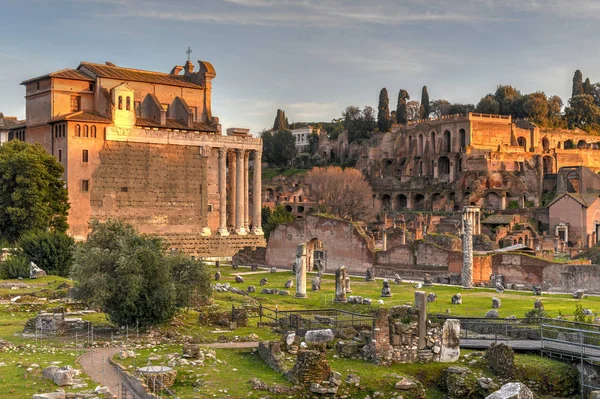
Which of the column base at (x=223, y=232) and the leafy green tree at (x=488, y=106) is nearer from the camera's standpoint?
the column base at (x=223, y=232)

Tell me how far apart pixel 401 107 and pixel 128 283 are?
300 feet

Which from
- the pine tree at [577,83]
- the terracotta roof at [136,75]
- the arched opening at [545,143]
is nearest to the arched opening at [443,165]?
the arched opening at [545,143]

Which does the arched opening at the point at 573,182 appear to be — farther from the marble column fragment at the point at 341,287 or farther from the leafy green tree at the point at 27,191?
the marble column fragment at the point at 341,287

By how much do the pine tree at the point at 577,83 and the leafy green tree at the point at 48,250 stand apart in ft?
291

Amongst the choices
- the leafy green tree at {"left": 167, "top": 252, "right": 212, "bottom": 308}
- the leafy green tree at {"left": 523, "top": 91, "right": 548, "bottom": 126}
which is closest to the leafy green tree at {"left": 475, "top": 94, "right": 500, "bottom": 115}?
the leafy green tree at {"left": 523, "top": 91, "right": 548, "bottom": 126}

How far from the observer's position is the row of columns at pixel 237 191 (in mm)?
54812

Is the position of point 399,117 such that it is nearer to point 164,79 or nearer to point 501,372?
point 164,79

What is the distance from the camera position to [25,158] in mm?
41969

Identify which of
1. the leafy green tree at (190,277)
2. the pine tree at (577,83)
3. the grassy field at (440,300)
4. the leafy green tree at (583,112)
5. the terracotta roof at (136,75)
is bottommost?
the grassy field at (440,300)

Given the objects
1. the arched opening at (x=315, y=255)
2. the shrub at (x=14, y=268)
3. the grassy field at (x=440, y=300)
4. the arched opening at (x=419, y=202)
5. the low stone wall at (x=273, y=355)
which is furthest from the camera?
the arched opening at (x=419, y=202)

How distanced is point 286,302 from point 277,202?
5828 cm

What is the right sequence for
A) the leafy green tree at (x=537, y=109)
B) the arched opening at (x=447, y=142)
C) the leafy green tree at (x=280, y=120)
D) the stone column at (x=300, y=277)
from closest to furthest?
the stone column at (x=300, y=277) → the arched opening at (x=447, y=142) → the leafy green tree at (x=537, y=109) → the leafy green tree at (x=280, y=120)

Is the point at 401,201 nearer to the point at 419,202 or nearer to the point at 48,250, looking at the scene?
the point at 419,202

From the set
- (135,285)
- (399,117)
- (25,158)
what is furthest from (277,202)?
(135,285)
